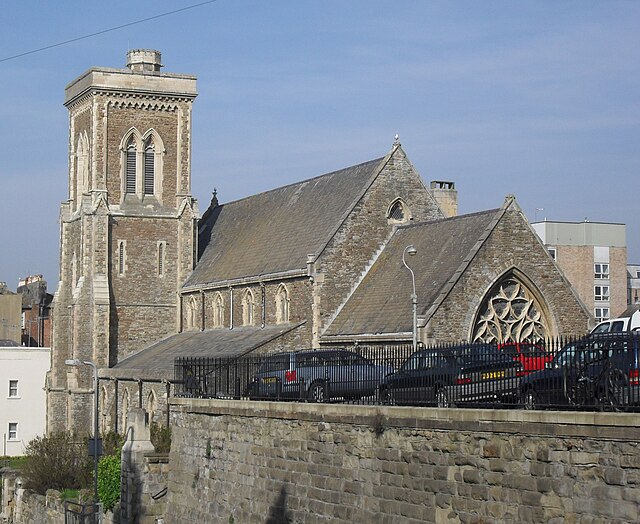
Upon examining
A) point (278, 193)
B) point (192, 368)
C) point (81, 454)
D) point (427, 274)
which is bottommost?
point (81, 454)

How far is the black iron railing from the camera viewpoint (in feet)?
56.3

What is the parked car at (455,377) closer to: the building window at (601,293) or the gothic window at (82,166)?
the gothic window at (82,166)

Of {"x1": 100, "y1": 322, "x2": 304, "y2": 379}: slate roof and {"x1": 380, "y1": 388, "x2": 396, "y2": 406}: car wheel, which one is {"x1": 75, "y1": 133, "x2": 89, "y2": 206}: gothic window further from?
{"x1": 380, "y1": 388, "x2": 396, "y2": 406}: car wheel

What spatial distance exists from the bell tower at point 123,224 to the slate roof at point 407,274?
598 inches

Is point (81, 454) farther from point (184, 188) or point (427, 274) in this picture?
point (184, 188)

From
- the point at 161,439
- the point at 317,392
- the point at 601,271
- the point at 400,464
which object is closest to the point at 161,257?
the point at 161,439

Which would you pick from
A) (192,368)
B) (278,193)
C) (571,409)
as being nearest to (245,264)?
(278,193)

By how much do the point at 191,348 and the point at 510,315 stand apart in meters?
16.5

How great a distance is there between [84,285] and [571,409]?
147 feet

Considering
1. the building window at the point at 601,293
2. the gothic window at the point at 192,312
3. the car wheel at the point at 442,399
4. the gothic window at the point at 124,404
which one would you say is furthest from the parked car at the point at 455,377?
the building window at the point at 601,293

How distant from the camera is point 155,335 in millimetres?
60281

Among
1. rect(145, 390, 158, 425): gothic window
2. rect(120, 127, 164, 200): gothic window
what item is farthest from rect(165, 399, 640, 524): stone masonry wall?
rect(120, 127, 164, 200): gothic window

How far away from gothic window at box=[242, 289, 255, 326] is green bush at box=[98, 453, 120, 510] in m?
15.3

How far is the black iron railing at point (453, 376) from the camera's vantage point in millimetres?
17172
